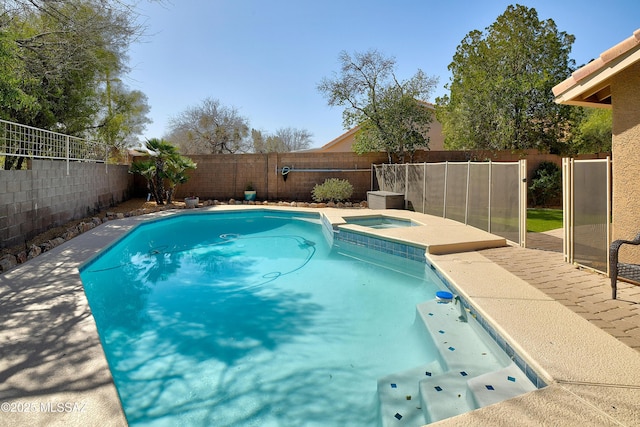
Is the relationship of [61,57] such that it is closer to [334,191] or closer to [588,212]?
[334,191]

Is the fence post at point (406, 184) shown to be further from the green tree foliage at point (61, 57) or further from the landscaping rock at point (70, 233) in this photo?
the landscaping rock at point (70, 233)

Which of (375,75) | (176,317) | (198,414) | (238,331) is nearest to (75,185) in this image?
(176,317)

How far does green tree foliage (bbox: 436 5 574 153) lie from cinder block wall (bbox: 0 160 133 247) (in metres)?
13.4

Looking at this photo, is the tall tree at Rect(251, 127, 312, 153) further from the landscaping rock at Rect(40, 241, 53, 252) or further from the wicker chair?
the wicker chair

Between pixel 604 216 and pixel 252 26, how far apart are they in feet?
42.7

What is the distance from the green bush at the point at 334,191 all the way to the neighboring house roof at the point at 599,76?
401 inches

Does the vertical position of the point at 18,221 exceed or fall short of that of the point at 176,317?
it exceeds it

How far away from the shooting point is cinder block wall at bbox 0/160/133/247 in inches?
278

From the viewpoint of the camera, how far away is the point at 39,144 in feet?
28.3

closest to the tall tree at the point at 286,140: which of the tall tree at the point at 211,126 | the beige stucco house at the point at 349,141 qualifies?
the tall tree at the point at 211,126

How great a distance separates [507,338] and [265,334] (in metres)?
2.64

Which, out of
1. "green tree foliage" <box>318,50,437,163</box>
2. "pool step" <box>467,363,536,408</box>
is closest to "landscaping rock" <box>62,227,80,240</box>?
"pool step" <box>467,363,536,408</box>

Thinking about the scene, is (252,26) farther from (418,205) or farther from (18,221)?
(18,221)

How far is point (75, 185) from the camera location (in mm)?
10477
